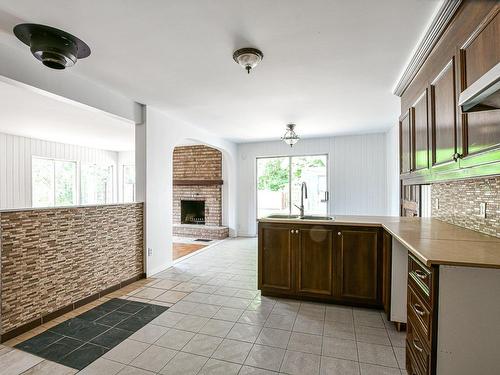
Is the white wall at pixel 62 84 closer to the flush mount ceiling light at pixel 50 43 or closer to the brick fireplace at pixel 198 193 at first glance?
the flush mount ceiling light at pixel 50 43

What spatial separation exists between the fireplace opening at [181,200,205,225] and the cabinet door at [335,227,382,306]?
509 cm

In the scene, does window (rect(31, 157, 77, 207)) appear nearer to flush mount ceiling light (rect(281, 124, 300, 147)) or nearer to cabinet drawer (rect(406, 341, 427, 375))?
flush mount ceiling light (rect(281, 124, 300, 147))

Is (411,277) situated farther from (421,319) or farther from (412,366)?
(412,366)

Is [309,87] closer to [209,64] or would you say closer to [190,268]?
[209,64]

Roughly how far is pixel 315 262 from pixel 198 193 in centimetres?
480

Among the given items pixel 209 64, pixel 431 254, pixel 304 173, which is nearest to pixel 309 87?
pixel 209 64

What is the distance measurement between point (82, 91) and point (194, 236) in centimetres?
466

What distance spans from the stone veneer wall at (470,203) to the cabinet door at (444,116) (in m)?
0.35

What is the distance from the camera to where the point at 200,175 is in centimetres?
714

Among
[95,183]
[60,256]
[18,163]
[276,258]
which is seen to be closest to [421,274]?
[276,258]

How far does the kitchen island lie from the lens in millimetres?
1170

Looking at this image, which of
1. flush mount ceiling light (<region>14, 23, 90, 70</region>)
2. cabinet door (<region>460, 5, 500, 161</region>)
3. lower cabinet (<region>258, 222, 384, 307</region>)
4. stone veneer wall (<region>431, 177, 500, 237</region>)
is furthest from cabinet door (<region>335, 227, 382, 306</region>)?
flush mount ceiling light (<region>14, 23, 90, 70</region>)

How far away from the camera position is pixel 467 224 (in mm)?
2045

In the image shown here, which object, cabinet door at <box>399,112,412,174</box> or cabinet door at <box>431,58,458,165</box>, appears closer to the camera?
cabinet door at <box>431,58,458,165</box>
